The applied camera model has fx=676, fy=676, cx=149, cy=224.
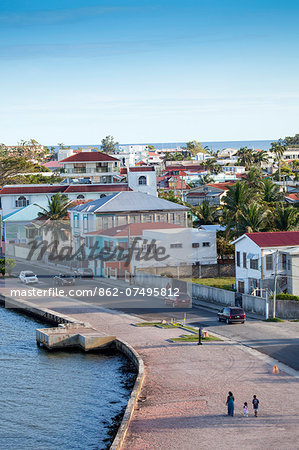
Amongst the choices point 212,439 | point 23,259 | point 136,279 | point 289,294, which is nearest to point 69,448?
point 212,439

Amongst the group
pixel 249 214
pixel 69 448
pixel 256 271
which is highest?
pixel 249 214

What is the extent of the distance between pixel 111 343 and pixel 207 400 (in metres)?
16.0

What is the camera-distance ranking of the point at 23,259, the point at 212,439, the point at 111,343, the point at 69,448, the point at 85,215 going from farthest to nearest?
the point at 23,259 → the point at 85,215 → the point at 111,343 → the point at 69,448 → the point at 212,439

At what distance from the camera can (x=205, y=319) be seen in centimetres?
5147

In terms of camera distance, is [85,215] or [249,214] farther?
[85,215]

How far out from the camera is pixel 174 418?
96.2ft

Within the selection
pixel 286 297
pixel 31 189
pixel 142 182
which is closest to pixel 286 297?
pixel 286 297

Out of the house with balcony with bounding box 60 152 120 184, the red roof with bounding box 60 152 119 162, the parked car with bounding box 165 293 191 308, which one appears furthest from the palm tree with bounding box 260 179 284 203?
the parked car with bounding box 165 293 191 308

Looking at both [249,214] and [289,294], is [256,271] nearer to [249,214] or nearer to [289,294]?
[289,294]

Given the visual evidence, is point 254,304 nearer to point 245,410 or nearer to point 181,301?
point 181,301

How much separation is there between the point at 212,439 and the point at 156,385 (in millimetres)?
8163

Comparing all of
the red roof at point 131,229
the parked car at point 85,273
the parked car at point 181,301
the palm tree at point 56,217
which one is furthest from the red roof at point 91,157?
the parked car at point 181,301

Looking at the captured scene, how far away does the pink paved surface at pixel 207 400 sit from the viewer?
1051 inches

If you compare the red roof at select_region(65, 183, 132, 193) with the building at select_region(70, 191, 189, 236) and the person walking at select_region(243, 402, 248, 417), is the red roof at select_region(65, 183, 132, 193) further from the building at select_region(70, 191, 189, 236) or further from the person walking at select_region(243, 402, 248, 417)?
the person walking at select_region(243, 402, 248, 417)
